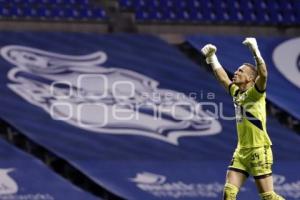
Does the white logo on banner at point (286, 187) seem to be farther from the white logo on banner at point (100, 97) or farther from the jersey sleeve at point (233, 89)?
the jersey sleeve at point (233, 89)

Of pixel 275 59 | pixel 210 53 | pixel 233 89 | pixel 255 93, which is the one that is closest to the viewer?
pixel 255 93

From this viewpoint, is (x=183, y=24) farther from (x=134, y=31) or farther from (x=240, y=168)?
(x=240, y=168)

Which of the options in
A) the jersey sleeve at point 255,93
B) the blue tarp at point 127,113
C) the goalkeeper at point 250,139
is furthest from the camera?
the blue tarp at point 127,113

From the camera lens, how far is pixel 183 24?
16.4 meters

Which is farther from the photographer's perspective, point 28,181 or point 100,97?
point 100,97

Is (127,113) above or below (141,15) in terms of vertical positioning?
below

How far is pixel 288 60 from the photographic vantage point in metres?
15.9

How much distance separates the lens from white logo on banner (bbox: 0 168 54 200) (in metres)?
12.6

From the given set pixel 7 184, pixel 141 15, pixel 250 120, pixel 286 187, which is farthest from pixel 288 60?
pixel 250 120

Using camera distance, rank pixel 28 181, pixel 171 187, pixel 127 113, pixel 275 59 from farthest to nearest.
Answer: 1. pixel 275 59
2. pixel 127 113
3. pixel 171 187
4. pixel 28 181

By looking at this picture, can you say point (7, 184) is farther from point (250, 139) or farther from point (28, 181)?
point (250, 139)

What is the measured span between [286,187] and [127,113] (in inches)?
115

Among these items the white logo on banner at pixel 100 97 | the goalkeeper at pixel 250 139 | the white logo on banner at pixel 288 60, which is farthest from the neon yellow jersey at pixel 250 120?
the white logo on banner at pixel 288 60

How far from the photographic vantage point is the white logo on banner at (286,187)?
44.5 ft
